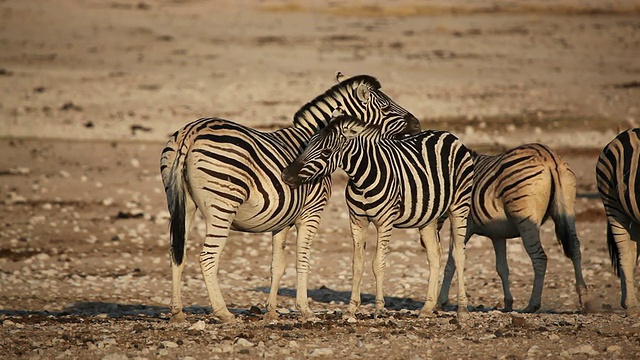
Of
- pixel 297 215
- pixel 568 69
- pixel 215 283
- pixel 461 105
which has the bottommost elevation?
pixel 215 283

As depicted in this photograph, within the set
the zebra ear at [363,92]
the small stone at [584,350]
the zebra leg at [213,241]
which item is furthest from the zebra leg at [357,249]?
the small stone at [584,350]

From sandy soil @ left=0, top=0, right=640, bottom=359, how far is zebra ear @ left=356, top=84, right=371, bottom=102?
2.32 m

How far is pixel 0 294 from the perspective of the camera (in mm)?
12961

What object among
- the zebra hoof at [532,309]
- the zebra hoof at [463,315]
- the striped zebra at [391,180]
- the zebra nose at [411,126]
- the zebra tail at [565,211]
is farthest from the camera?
the zebra nose at [411,126]

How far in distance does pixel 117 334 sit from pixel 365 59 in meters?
26.7

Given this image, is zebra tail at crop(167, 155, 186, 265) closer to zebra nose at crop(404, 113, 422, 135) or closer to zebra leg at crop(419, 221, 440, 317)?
zebra leg at crop(419, 221, 440, 317)

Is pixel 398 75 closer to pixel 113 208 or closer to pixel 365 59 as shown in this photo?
pixel 365 59

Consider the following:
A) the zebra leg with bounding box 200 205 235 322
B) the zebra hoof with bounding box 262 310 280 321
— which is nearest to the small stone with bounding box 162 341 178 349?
the zebra leg with bounding box 200 205 235 322

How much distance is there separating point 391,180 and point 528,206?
2.11 m

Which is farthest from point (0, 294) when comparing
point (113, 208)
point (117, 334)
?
point (113, 208)

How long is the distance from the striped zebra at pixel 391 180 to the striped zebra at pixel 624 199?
1.46m

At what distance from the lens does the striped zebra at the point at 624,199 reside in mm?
10953

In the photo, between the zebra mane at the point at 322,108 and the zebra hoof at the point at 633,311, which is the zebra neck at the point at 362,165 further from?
the zebra hoof at the point at 633,311

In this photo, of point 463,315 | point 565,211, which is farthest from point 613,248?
point 463,315
